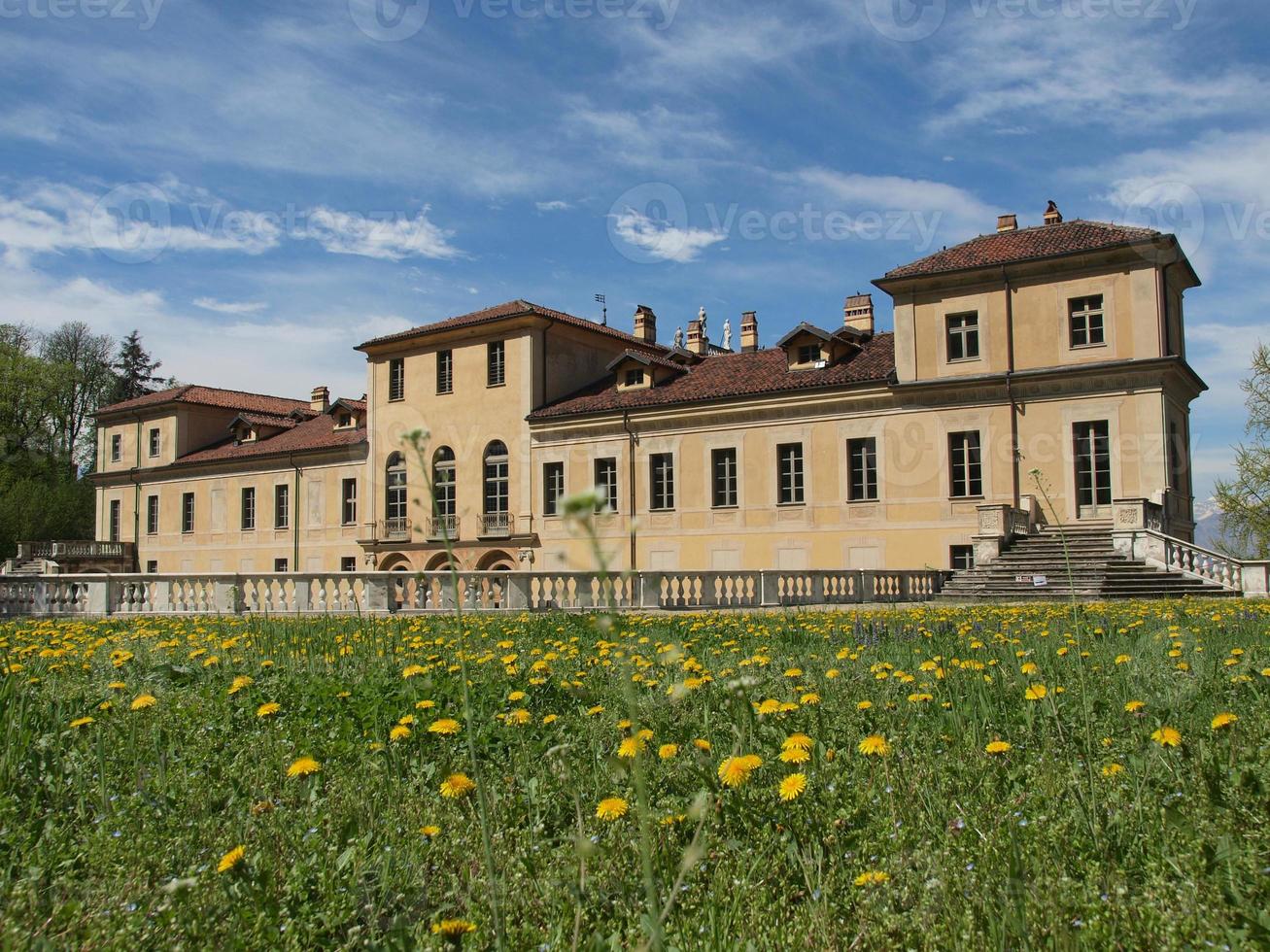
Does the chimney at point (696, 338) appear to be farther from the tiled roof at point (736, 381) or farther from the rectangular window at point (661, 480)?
the rectangular window at point (661, 480)

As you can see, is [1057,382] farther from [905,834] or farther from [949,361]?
[905,834]

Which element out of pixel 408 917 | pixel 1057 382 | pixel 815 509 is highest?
pixel 1057 382

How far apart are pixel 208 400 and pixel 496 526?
70.8ft

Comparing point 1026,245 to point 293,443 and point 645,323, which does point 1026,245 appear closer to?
point 645,323

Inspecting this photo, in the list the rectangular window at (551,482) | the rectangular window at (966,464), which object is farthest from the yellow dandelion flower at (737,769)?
the rectangular window at (551,482)

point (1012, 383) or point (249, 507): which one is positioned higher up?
point (1012, 383)

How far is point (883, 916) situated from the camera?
2490mm

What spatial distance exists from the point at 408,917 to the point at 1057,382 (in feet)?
95.0

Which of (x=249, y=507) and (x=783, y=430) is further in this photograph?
(x=249, y=507)

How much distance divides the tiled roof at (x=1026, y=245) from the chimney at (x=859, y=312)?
586 cm

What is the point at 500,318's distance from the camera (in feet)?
124

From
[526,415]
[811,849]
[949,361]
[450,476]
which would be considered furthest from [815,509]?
[811,849]

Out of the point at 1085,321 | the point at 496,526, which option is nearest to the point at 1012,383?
the point at 1085,321

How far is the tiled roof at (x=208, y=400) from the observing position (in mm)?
50000
